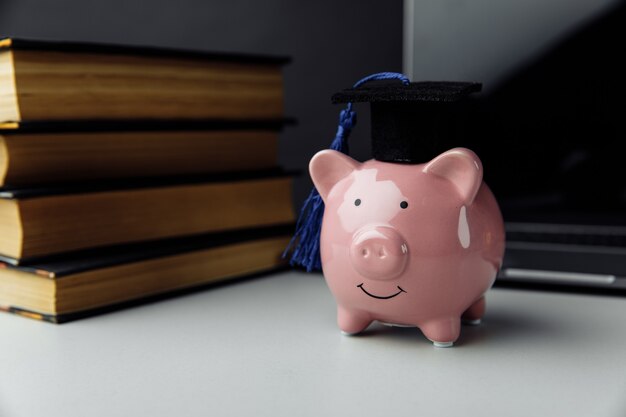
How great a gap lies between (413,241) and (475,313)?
0.15 m

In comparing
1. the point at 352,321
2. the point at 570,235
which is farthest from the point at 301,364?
the point at 570,235

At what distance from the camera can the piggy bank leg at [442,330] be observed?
2.14 feet

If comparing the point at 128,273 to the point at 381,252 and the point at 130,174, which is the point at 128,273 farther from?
the point at 381,252

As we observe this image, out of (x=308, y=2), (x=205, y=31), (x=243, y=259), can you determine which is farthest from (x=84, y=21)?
(x=243, y=259)

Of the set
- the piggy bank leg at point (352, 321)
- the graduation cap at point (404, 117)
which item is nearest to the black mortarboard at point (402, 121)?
the graduation cap at point (404, 117)

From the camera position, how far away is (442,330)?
2.14ft

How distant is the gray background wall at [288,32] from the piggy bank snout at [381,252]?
0.48m

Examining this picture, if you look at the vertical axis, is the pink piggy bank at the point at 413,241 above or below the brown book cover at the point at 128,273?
above

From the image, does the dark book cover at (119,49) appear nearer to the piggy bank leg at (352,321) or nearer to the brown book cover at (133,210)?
the brown book cover at (133,210)

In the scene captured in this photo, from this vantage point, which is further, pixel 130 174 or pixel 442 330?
pixel 130 174

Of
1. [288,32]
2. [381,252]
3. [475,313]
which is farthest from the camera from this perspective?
[288,32]

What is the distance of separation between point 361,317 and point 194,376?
0.17 m

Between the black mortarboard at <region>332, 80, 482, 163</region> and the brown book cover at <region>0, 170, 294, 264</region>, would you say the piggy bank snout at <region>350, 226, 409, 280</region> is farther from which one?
the brown book cover at <region>0, 170, 294, 264</region>

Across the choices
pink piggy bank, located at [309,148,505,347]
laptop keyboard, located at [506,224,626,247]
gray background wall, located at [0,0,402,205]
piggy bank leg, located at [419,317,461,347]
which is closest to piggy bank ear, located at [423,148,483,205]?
pink piggy bank, located at [309,148,505,347]
